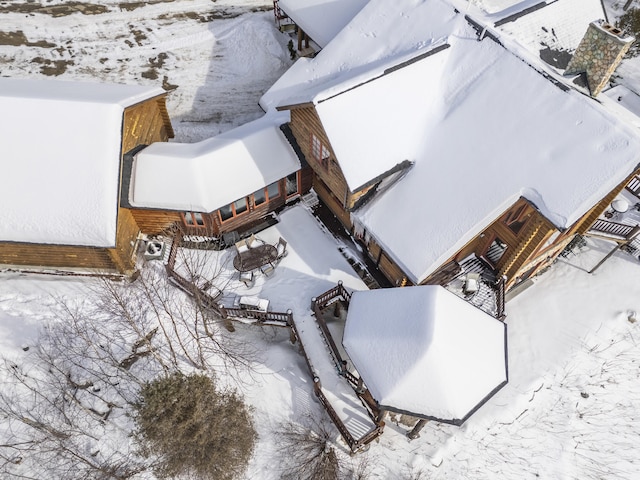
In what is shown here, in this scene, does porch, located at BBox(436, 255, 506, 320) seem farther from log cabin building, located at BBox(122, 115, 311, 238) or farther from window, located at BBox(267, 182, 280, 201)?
window, located at BBox(267, 182, 280, 201)

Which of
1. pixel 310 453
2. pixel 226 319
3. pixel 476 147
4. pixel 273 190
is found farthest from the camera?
pixel 273 190

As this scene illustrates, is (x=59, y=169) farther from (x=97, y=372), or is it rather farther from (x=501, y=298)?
→ (x=501, y=298)

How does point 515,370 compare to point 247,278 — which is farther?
point 247,278

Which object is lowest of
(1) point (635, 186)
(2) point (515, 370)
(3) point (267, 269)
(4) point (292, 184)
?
(2) point (515, 370)

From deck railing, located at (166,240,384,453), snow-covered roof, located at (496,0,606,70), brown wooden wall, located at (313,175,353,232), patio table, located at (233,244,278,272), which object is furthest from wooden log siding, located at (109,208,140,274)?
snow-covered roof, located at (496,0,606,70)

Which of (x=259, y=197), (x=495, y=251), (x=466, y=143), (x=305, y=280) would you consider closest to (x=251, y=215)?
(x=259, y=197)

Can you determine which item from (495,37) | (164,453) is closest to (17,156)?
(164,453)
